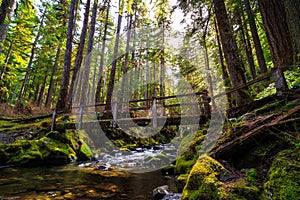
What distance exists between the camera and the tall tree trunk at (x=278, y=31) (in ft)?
17.1

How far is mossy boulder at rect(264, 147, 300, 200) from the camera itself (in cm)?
186

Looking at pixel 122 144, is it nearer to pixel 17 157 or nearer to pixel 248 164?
pixel 17 157

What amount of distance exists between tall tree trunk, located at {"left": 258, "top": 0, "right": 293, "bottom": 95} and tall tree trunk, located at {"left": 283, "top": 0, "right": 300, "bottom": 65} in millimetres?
289

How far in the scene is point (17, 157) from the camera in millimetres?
6973

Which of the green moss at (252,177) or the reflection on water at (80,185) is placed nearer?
the green moss at (252,177)

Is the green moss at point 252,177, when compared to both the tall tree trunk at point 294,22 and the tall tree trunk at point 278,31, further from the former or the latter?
the tall tree trunk at point 278,31

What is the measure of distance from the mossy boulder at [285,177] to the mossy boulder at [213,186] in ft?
0.62

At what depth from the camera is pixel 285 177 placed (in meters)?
2.01

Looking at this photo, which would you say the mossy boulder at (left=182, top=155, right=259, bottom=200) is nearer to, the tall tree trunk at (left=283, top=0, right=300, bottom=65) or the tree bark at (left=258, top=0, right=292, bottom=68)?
the tall tree trunk at (left=283, top=0, right=300, bottom=65)

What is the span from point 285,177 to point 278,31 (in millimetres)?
4887

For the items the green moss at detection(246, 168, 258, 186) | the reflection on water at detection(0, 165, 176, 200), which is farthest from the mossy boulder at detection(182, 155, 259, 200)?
the reflection on water at detection(0, 165, 176, 200)

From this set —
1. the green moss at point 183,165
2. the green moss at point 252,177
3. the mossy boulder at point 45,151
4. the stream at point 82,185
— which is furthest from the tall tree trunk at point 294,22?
the mossy boulder at point 45,151

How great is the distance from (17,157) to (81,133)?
11.5ft

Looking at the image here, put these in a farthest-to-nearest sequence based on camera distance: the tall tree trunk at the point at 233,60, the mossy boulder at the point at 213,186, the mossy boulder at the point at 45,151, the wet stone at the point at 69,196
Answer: the mossy boulder at the point at 45,151 → the tall tree trunk at the point at 233,60 → the wet stone at the point at 69,196 → the mossy boulder at the point at 213,186
